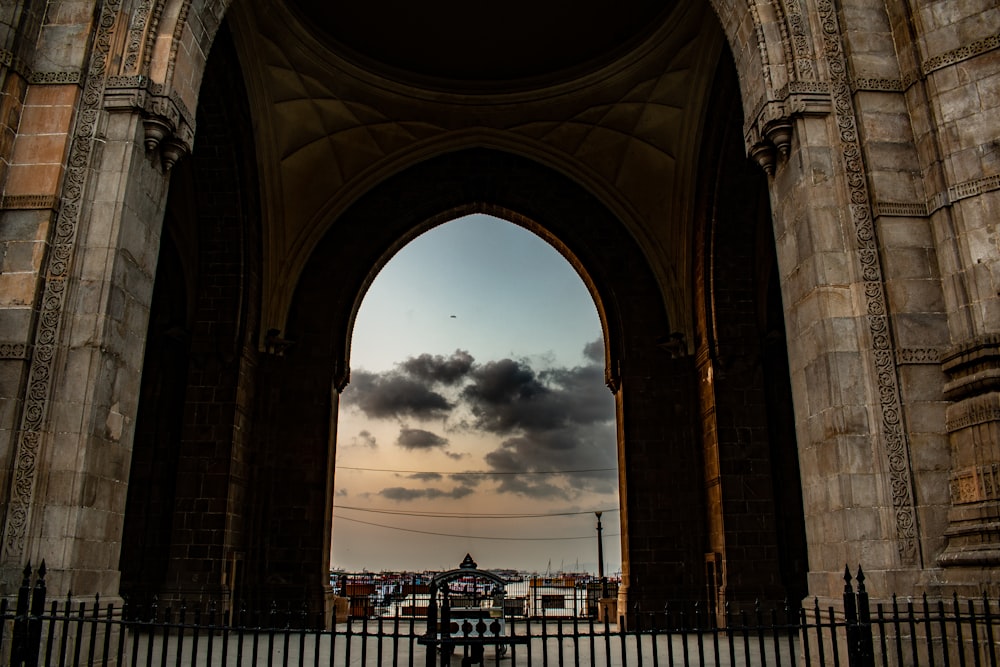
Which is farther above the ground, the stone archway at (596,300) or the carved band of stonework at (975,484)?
the stone archway at (596,300)

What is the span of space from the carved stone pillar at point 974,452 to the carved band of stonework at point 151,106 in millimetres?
7485

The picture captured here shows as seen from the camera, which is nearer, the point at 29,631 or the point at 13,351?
the point at 29,631

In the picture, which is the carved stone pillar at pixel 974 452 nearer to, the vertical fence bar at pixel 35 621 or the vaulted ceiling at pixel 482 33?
the vertical fence bar at pixel 35 621

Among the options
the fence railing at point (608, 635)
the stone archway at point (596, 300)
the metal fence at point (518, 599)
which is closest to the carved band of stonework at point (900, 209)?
the fence railing at point (608, 635)

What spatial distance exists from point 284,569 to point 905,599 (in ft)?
36.3

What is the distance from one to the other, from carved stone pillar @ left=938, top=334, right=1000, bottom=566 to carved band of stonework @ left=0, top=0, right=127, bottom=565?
24.1 ft

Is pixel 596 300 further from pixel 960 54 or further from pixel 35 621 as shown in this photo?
pixel 35 621

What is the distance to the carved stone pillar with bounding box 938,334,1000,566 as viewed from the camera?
5785 millimetres

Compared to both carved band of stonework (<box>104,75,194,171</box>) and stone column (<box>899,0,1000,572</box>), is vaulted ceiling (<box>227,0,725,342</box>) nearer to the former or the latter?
carved band of stonework (<box>104,75,194,171</box>)

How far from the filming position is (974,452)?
6086mm

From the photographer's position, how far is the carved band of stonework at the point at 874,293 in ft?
20.4

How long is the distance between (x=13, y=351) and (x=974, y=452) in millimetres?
7979

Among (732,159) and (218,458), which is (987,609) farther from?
(218,458)

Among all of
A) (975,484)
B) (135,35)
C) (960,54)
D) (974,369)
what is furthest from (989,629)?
(135,35)
